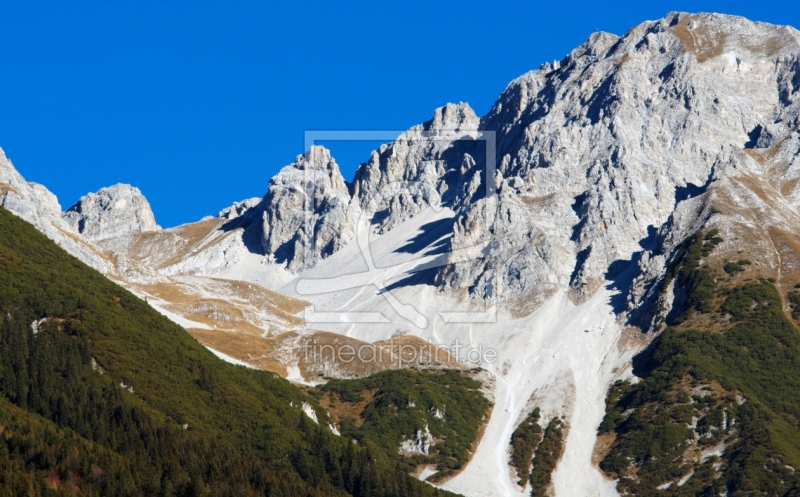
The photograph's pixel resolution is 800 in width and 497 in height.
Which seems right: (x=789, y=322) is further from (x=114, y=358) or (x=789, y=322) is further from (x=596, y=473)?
(x=114, y=358)

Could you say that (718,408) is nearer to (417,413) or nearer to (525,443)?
(525,443)

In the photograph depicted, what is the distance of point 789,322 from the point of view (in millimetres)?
187250

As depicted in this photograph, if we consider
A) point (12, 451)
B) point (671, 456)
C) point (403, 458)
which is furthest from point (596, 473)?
point (12, 451)

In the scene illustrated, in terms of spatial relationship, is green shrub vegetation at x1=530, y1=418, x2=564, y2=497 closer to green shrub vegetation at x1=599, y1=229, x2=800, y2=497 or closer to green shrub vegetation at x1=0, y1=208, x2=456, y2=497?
green shrub vegetation at x1=599, y1=229, x2=800, y2=497

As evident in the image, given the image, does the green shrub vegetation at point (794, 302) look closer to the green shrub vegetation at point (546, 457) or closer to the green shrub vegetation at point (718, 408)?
the green shrub vegetation at point (718, 408)

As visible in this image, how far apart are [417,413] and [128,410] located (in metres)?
73.0

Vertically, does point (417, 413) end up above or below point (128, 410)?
above

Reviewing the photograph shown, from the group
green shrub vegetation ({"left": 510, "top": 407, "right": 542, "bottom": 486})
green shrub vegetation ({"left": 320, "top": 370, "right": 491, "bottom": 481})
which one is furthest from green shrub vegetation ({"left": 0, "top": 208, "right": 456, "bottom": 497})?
green shrub vegetation ({"left": 510, "top": 407, "right": 542, "bottom": 486})

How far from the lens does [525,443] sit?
6540 inches

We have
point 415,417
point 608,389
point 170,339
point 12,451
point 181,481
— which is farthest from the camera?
point 608,389

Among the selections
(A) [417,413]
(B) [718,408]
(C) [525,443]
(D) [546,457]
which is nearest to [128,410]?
(A) [417,413]

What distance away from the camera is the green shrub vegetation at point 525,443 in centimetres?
15825

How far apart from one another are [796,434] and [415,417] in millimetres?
58327

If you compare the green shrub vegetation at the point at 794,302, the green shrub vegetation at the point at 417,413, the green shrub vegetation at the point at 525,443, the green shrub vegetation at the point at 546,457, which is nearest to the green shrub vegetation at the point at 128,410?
the green shrub vegetation at the point at 417,413
